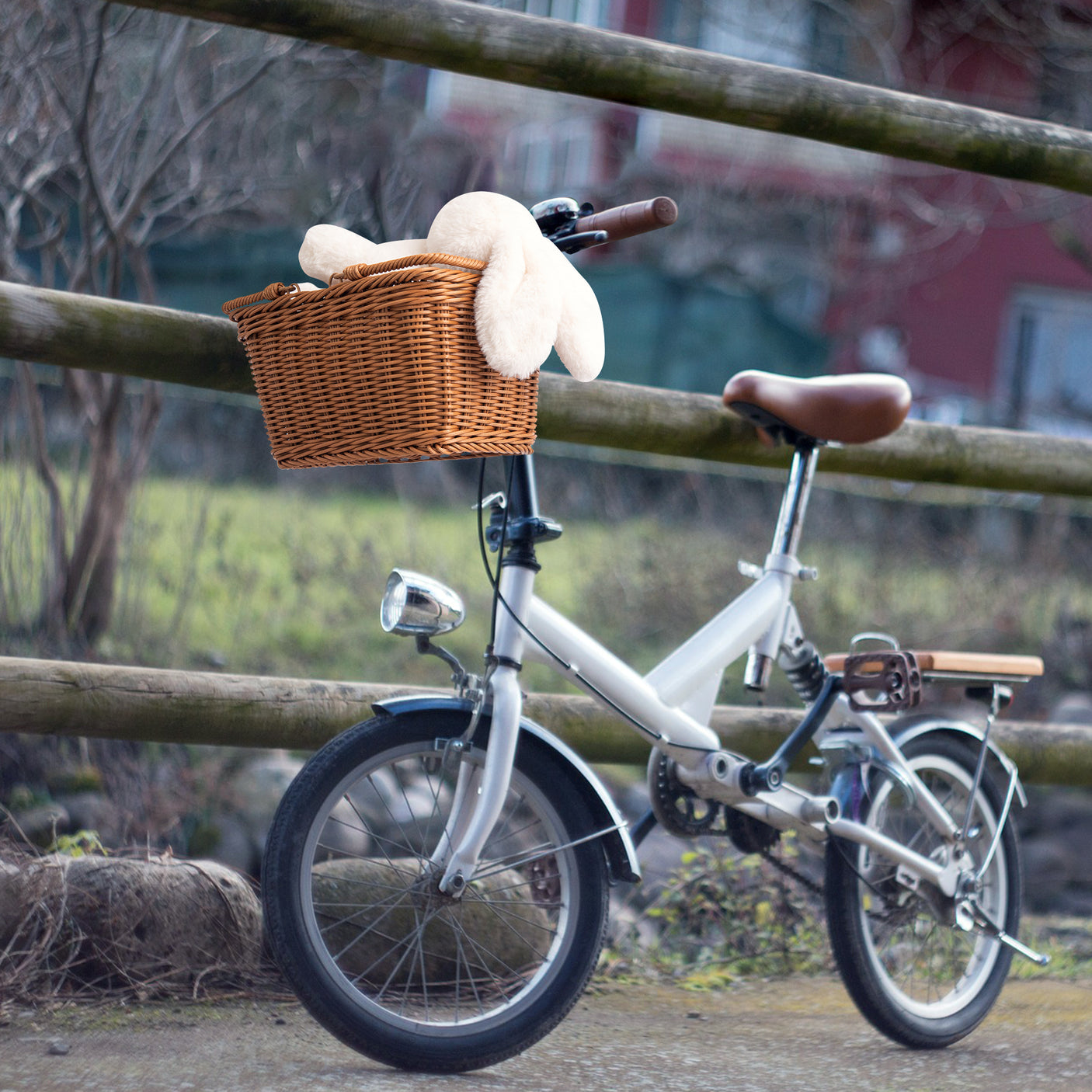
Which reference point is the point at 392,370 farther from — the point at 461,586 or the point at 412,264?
the point at 461,586

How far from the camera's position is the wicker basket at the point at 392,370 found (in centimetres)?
177

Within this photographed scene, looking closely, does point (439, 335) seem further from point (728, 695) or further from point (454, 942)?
point (728, 695)

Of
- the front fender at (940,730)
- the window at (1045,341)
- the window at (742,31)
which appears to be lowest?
the front fender at (940,730)

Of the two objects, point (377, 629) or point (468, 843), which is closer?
point (468, 843)

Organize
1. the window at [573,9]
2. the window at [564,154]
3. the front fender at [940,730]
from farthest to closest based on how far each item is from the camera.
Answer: the window at [564,154] → the window at [573,9] → the front fender at [940,730]

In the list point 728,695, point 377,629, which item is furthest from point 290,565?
point 728,695

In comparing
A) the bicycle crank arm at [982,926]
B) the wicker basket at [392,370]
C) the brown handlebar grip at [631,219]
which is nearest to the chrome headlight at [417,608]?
the wicker basket at [392,370]

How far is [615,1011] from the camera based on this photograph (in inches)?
104

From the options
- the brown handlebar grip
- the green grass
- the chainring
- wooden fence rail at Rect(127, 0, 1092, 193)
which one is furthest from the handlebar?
the green grass

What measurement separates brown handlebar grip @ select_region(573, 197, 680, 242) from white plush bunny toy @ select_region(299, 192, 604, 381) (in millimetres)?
114

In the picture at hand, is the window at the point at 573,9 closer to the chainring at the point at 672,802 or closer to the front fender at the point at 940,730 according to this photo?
the front fender at the point at 940,730

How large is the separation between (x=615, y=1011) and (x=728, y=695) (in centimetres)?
277

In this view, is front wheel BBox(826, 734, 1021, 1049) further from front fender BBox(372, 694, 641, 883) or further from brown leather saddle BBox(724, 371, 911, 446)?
brown leather saddle BBox(724, 371, 911, 446)

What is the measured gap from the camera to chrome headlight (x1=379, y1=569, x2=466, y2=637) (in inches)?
81.2
